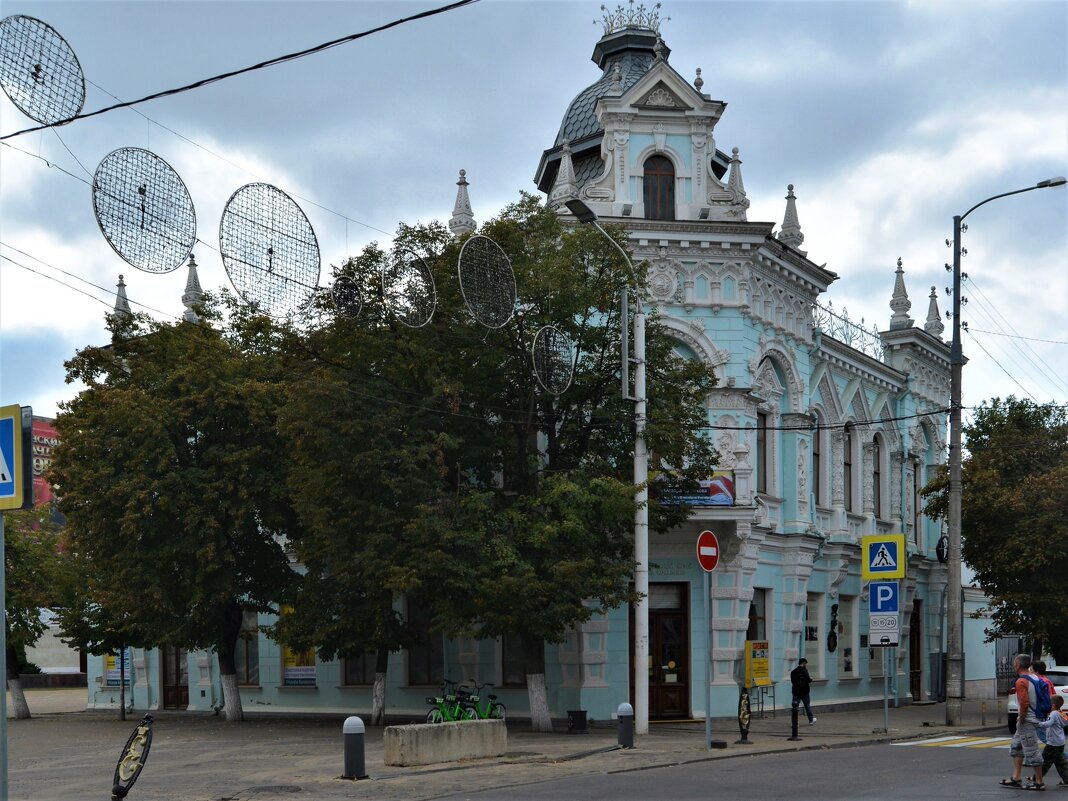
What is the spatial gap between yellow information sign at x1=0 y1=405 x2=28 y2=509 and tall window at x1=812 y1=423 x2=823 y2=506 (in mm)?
27393

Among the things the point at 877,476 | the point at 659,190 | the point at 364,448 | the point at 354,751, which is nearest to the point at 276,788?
the point at 354,751

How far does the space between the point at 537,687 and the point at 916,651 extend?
1891 cm

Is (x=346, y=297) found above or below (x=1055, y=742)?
above

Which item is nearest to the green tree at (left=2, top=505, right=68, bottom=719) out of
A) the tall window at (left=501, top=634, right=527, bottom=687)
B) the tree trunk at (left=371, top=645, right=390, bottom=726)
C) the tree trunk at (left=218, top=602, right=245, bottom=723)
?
the tree trunk at (left=218, top=602, right=245, bottom=723)

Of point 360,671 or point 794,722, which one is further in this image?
point 360,671

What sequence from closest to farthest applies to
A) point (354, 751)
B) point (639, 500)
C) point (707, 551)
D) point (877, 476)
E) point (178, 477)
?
point (354, 751), point (707, 551), point (639, 500), point (178, 477), point (877, 476)

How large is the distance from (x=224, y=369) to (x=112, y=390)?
2396 mm

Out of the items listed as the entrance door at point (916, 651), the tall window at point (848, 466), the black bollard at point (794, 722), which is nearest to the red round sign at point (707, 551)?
the black bollard at point (794, 722)

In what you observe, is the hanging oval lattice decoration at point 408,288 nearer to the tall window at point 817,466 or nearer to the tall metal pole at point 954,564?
the tall metal pole at point 954,564

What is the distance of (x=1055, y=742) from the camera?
16.1 metres

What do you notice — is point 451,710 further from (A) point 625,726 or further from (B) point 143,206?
(B) point 143,206

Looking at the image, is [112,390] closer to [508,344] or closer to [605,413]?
[508,344]

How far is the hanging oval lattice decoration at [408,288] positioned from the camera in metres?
23.3

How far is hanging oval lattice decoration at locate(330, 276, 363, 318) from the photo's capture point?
2105 centimetres
